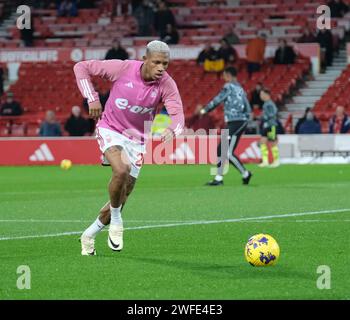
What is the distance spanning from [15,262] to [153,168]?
68.9ft

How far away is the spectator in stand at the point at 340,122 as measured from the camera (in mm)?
32875

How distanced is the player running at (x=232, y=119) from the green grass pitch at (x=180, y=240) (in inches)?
16.0

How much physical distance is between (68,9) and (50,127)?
1149 cm

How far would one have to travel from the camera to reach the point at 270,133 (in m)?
30.8

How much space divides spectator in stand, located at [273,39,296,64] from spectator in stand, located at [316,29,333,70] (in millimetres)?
1098

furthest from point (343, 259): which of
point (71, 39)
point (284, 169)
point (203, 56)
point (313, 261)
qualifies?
point (71, 39)

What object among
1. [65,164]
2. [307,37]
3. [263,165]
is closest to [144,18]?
[307,37]

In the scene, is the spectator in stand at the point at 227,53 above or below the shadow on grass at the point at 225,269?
below

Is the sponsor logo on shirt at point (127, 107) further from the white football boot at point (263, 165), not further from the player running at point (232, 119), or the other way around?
the white football boot at point (263, 165)
